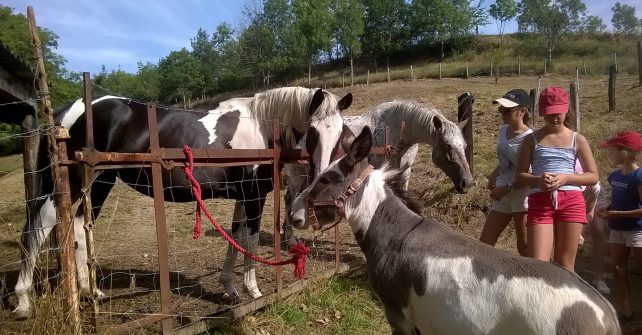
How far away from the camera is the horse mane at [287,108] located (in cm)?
458

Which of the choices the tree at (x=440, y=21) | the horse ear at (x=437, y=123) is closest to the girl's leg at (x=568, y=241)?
the horse ear at (x=437, y=123)

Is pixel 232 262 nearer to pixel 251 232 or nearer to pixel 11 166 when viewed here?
pixel 251 232

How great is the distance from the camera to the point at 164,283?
325 centimetres

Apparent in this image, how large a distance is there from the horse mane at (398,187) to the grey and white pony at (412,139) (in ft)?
7.74

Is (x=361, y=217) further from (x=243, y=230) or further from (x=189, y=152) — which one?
(x=243, y=230)

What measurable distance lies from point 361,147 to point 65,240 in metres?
1.97

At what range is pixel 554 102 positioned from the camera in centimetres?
324

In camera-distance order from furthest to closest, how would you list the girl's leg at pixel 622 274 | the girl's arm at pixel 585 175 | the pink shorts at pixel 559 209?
1. the girl's leg at pixel 622 274
2. the pink shorts at pixel 559 209
3. the girl's arm at pixel 585 175

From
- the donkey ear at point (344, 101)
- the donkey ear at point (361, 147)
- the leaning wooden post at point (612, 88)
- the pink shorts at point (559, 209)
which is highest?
the leaning wooden post at point (612, 88)

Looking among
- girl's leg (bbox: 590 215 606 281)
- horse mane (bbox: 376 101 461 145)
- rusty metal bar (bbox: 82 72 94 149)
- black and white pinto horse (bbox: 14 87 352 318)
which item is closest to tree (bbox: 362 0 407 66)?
horse mane (bbox: 376 101 461 145)

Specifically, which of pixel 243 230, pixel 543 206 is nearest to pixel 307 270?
pixel 243 230

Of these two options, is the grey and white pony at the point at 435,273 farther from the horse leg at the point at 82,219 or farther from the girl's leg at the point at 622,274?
the horse leg at the point at 82,219

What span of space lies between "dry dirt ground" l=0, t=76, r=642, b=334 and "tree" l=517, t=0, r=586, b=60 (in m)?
41.1

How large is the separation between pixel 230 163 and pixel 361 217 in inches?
60.3
